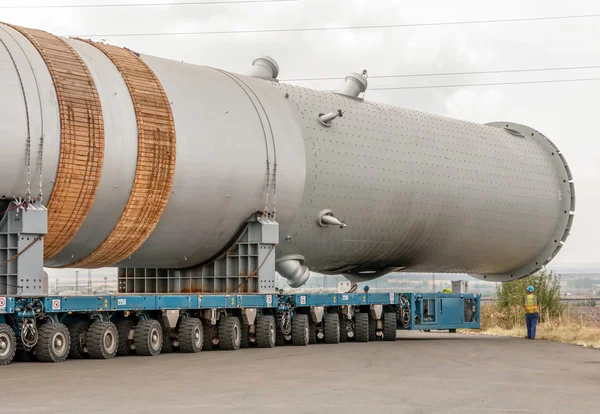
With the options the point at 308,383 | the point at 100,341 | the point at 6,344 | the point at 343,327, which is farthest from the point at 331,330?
the point at 308,383

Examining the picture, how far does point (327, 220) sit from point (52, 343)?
7.81 m

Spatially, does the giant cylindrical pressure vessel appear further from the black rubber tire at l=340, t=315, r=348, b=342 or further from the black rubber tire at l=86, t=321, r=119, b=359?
the black rubber tire at l=86, t=321, r=119, b=359

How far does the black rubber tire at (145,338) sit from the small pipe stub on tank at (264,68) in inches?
288

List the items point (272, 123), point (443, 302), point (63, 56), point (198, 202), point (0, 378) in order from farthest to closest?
point (443, 302), point (272, 123), point (198, 202), point (63, 56), point (0, 378)

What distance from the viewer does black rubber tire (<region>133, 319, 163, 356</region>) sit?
19.2 m

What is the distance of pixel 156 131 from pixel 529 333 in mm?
13648

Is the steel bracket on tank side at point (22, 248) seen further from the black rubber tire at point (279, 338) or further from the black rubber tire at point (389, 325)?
the black rubber tire at point (389, 325)

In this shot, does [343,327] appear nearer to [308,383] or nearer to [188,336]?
[188,336]

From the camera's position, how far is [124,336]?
19312 mm

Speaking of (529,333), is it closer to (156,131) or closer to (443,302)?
(443,302)

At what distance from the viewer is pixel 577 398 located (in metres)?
13.0

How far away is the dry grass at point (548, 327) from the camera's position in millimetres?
27688

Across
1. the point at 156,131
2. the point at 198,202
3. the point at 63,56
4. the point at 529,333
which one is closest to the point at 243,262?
the point at 198,202

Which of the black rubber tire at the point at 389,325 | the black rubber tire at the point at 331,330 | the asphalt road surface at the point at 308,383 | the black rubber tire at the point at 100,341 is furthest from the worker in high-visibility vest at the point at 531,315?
the black rubber tire at the point at 100,341
